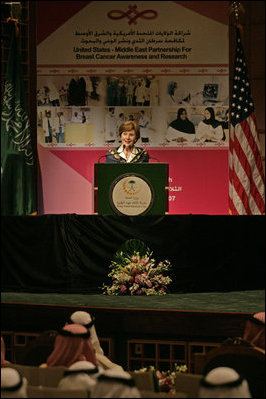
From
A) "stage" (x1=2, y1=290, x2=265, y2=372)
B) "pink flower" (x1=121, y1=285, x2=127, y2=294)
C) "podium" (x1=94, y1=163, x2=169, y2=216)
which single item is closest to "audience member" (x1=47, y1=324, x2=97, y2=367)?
"stage" (x1=2, y1=290, x2=265, y2=372)

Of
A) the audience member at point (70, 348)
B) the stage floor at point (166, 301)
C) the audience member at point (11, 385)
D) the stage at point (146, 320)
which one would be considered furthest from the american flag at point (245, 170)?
the audience member at point (11, 385)

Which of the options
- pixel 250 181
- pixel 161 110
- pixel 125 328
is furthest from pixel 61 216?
pixel 161 110

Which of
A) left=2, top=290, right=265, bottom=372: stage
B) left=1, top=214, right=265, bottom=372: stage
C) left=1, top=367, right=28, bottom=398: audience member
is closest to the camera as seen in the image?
left=1, top=367, right=28, bottom=398: audience member

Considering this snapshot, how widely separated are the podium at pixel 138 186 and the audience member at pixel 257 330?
2152 millimetres

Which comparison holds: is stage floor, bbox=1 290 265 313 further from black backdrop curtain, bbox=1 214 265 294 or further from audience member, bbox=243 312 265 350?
audience member, bbox=243 312 265 350

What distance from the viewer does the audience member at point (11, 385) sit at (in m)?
2.92

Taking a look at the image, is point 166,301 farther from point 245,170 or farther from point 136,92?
point 136,92

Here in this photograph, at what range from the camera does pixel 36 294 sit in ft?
18.4

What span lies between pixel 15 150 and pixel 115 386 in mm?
4182

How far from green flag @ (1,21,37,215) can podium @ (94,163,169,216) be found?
1.08m

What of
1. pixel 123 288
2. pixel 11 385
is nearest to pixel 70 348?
pixel 11 385

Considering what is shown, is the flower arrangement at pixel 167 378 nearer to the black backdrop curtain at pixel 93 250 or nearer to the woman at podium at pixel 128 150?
the black backdrop curtain at pixel 93 250

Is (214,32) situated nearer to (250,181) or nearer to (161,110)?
(161,110)

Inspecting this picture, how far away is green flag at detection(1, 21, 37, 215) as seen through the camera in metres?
6.47
